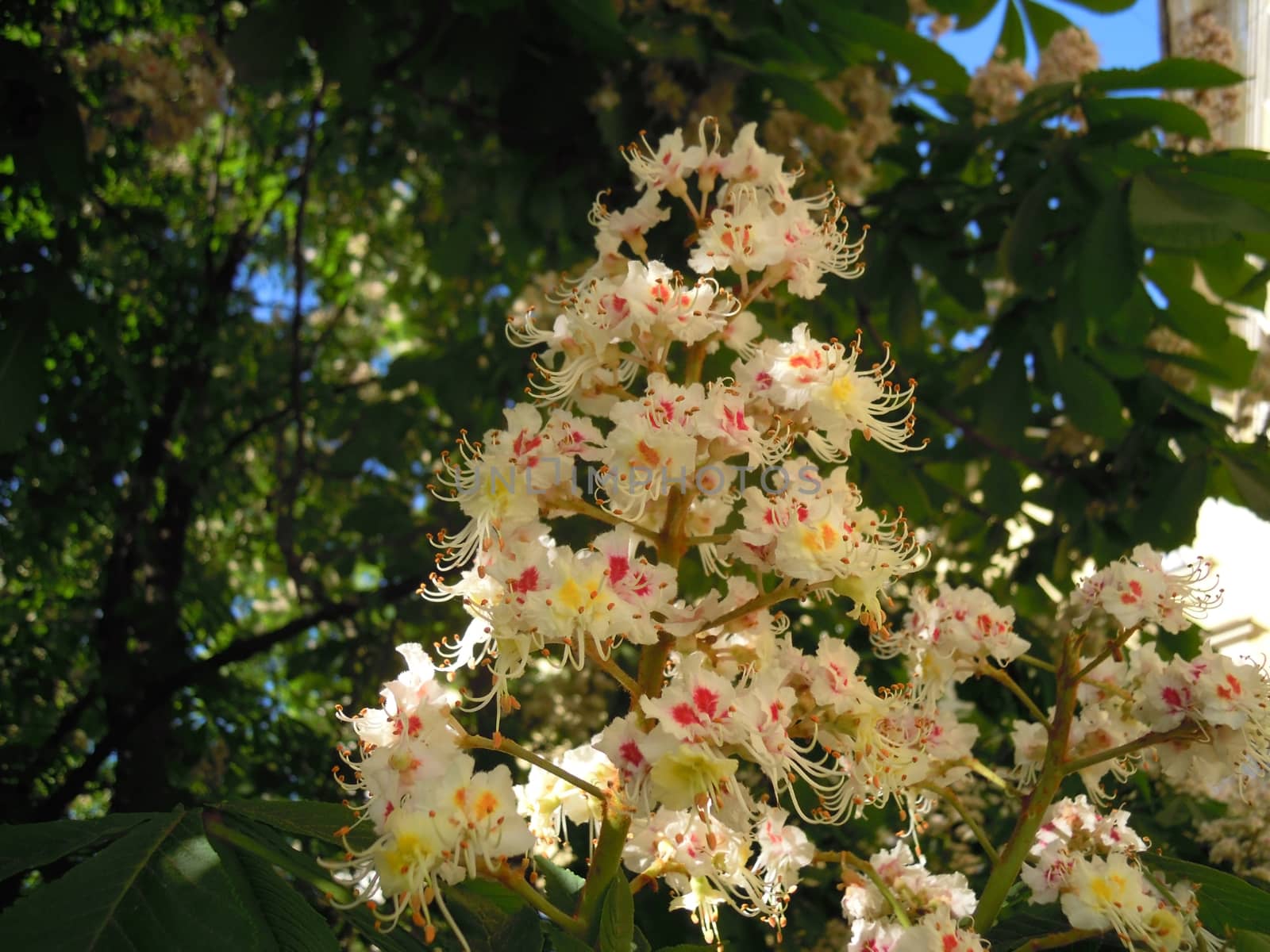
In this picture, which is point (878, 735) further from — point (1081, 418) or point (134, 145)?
point (134, 145)

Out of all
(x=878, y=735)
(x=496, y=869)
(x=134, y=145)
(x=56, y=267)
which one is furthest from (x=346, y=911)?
(x=134, y=145)

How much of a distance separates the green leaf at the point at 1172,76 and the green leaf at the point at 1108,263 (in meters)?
0.23

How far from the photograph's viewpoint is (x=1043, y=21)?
8.00 feet

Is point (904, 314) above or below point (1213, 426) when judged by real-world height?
above

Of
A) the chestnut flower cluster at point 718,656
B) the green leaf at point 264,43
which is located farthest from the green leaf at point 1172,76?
the green leaf at point 264,43

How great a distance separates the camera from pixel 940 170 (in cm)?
233

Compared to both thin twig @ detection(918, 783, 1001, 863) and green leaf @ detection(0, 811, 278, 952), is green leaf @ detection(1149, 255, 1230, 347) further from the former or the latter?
green leaf @ detection(0, 811, 278, 952)

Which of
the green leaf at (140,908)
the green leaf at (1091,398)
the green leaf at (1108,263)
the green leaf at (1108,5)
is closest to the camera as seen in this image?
the green leaf at (140,908)

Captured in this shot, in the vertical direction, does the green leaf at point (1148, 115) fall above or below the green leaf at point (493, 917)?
above

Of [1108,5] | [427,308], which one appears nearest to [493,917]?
[1108,5]

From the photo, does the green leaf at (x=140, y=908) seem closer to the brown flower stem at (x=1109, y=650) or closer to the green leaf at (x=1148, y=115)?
the brown flower stem at (x=1109, y=650)

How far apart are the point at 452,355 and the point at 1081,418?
1396mm

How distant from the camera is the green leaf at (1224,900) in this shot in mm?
959

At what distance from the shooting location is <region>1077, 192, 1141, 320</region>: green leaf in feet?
5.44
